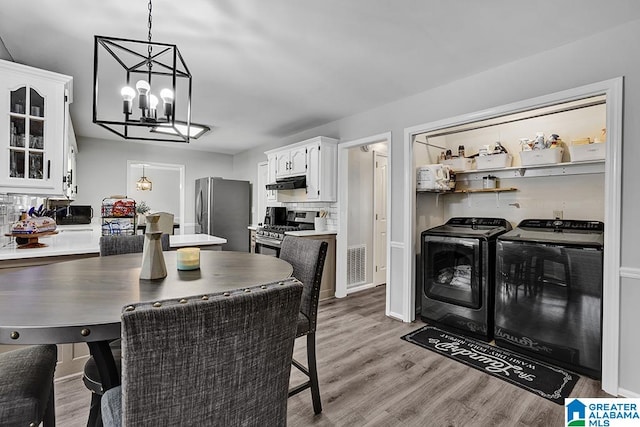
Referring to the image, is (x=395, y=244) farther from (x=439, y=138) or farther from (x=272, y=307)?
(x=272, y=307)

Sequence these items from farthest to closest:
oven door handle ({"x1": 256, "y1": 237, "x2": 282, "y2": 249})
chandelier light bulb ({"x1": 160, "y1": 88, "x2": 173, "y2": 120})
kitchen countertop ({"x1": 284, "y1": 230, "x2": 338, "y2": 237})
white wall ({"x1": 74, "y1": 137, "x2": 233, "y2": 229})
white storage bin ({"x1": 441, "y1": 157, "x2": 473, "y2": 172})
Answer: white wall ({"x1": 74, "y1": 137, "x2": 233, "y2": 229})
oven door handle ({"x1": 256, "y1": 237, "x2": 282, "y2": 249})
kitchen countertop ({"x1": 284, "y1": 230, "x2": 338, "y2": 237})
white storage bin ({"x1": 441, "y1": 157, "x2": 473, "y2": 172})
chandelier light bulb ({"x1": 160, "y1": 88, "x2": 173, "y2": 120})

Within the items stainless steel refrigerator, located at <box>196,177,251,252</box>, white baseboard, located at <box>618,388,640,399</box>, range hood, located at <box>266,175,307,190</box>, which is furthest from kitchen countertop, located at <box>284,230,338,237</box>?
white baseboard, located at <box>618,388,640,399</box>

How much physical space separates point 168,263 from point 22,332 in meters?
0.95

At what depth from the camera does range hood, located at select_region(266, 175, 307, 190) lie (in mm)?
4395

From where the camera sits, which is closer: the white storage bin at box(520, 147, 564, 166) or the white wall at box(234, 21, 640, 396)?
the white wall at box(234, 21, 640, 396)

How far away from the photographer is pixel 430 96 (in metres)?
3.17

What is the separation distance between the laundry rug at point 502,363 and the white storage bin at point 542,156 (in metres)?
1.84

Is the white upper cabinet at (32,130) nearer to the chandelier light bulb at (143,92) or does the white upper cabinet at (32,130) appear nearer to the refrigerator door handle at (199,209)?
the chandelier light bulb at (143,92)

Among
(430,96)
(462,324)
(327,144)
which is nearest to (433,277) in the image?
(462,324)

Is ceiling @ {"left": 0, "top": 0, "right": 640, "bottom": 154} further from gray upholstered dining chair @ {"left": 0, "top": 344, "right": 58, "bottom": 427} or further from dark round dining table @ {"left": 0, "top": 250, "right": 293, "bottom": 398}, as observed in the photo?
gray upholstered dining chair @ {"left": 0, "top": 344, "right": 58, "bottom": 427}

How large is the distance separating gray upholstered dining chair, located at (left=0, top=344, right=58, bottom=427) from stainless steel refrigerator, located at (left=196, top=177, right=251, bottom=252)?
177 inches

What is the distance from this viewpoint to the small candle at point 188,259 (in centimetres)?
160

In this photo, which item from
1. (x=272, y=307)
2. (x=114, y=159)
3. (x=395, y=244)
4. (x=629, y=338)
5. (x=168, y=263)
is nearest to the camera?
(x=272, y=307)

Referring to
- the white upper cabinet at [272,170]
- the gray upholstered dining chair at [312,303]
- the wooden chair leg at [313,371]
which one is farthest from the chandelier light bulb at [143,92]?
the white upper cabinet at [272,170]
